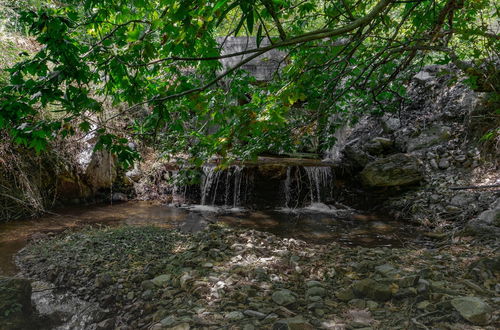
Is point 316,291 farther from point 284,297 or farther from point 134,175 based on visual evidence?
point 134,175

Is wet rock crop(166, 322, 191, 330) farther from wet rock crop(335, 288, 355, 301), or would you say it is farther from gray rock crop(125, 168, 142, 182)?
gray rock crop(125, 168, 142, 182)

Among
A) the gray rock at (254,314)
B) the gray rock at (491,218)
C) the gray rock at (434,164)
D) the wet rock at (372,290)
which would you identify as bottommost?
the gray rock at (254,314)

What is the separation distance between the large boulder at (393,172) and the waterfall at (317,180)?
1056mm

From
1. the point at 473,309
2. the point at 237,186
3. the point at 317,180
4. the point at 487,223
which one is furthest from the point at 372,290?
the point at 237,186

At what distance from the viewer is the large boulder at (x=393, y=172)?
6309mm

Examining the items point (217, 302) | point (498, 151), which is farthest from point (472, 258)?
point (498, 151)

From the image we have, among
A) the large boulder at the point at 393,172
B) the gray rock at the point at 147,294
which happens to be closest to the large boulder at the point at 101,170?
the gray rock at the point at 147,294

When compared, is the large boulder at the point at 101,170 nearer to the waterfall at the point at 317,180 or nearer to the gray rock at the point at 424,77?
the waterfall at the point at 317,180

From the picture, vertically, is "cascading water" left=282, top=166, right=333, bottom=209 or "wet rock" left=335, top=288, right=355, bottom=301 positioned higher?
"cascading water" left=282, top=166, right=333, bottom=209

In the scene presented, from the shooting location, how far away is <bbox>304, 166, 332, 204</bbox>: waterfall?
773cm

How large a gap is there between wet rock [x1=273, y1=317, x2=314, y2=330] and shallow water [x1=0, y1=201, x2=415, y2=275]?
9.70ft

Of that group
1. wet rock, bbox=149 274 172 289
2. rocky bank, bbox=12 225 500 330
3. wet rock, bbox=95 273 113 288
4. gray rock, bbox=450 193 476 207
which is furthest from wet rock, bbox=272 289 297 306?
gray rock, bbox=450 193 476 207

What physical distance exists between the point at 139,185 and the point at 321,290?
7006 mm

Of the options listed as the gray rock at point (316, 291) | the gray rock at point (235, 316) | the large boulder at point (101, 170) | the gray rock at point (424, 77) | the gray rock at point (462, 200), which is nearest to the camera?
the gray rock at point (235, 316)
